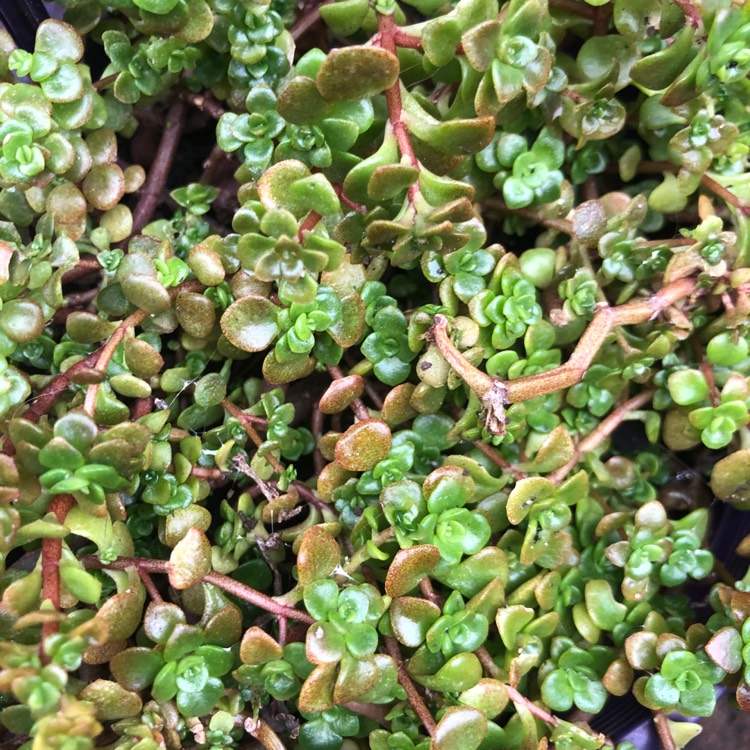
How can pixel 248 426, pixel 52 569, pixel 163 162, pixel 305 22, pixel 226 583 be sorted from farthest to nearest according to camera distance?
pixel 163 162
pixel 305 22
pixel 248 426
pixel 226 583
pixel 52 569

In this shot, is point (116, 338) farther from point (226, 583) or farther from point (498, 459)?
point (498, 459)

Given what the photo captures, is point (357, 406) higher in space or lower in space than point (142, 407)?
lower

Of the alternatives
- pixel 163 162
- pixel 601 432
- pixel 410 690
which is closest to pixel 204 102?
pixel 163 162

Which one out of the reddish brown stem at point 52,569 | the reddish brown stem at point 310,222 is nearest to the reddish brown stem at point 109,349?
the reddish brown stem at point 52,569

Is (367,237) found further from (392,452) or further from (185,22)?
(185,22)

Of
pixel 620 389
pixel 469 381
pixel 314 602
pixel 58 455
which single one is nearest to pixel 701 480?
pixel 620 389

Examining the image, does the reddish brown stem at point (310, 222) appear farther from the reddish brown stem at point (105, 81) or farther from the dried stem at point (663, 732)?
the dried stem at point (663, 732)
